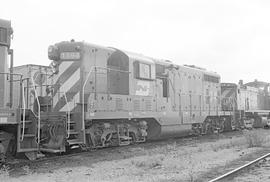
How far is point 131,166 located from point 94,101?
264cm

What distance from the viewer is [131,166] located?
28.1ft

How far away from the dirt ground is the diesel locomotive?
1.78ft

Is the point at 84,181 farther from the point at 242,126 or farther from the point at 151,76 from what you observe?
the point at 242,126

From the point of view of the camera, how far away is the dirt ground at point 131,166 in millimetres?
7088

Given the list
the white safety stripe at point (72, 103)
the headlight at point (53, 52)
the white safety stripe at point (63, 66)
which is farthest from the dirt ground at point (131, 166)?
the headlight at point (53, 52)

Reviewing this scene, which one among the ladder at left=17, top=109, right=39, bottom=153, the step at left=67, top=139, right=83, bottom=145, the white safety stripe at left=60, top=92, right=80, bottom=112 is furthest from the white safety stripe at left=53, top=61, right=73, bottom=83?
the ladder at left=17, top=109, right=39, bottom=153

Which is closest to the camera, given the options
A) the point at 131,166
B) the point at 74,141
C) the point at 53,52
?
the point at 131,166

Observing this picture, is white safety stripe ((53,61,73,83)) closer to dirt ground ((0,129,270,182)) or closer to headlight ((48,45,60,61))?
headlight ((48,45,60,61))

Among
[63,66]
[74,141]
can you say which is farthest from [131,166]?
[63,66]

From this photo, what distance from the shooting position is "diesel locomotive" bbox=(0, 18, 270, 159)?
8.30m

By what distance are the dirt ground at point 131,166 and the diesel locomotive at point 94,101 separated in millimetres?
542

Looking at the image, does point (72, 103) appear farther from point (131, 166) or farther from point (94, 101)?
point (131, 166)

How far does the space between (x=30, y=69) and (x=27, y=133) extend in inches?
270

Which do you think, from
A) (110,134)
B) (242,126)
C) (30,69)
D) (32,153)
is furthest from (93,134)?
(242,126)
